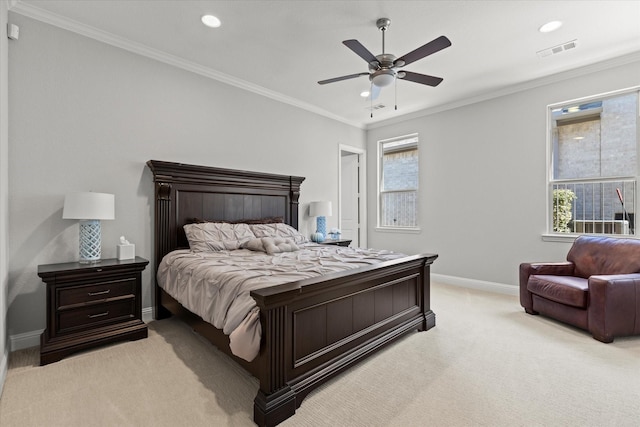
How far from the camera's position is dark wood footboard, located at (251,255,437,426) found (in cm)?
170

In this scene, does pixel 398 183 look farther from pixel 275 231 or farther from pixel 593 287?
pixel 593 287

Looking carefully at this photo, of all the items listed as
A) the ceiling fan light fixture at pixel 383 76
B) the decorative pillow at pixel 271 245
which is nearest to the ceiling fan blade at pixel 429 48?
the ceiling fan light fixture at pixel 383 76

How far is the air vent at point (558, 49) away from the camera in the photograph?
3.21 m

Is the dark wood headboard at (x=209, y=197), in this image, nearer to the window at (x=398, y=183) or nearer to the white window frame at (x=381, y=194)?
the white window frame at (x=381, y=194)

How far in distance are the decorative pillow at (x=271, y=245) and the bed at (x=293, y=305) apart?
2.42ft

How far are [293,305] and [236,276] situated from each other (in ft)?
1.63

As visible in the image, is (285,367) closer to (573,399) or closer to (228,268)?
(228,268)

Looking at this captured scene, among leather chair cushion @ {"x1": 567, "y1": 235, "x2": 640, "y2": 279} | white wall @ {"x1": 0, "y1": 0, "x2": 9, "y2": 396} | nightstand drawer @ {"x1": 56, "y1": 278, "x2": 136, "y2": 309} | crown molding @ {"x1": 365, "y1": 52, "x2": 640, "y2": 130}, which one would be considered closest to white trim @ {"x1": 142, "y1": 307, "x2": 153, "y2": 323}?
nightstand drawer @ {"x1": 56, "y1": 278, "x2": 136, "y2": 309}

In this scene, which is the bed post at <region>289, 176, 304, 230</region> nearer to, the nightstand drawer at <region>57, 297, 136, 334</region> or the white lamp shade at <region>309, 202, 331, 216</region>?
the white lamp shade at <region>309, 202, 331, 216</region>

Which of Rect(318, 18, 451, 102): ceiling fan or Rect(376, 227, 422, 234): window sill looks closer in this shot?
Rect(318, 18, 451, 102): ceiling fan

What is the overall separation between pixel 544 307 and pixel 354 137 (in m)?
4.10

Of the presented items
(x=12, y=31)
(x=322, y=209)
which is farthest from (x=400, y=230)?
(x=12, y=31)

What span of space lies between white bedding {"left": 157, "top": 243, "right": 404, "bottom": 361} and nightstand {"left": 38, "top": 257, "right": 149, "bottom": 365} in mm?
363

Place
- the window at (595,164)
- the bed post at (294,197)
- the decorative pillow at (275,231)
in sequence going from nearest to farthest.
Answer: the window at (595,164) → the decorative pillow at (275,231) → the bed post at (294,197)
